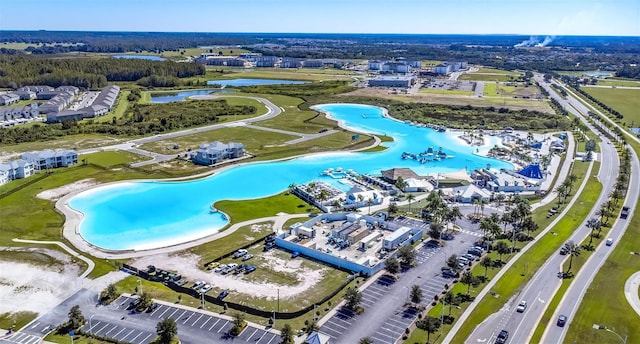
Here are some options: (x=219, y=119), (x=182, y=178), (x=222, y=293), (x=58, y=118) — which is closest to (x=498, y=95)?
(x=219, y=119)

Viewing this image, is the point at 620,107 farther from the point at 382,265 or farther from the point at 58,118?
the point at 58,118

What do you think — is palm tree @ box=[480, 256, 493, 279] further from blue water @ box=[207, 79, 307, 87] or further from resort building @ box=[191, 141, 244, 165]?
blue water @ box=[207, 79, 307, 87]

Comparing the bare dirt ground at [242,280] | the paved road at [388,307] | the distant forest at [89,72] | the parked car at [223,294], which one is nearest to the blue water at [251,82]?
the distant forest at [89,72]

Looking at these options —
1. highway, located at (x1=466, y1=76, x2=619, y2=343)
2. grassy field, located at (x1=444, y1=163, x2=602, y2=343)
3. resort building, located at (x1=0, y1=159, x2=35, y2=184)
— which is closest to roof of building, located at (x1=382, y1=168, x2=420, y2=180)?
grassy field, located at (x1=444, y1=163, x2=602, y2=343)

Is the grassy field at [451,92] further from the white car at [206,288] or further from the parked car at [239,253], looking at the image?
the white car at [206,288]

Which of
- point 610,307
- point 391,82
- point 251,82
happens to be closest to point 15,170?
point 610,307

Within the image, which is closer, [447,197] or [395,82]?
[447,197]
